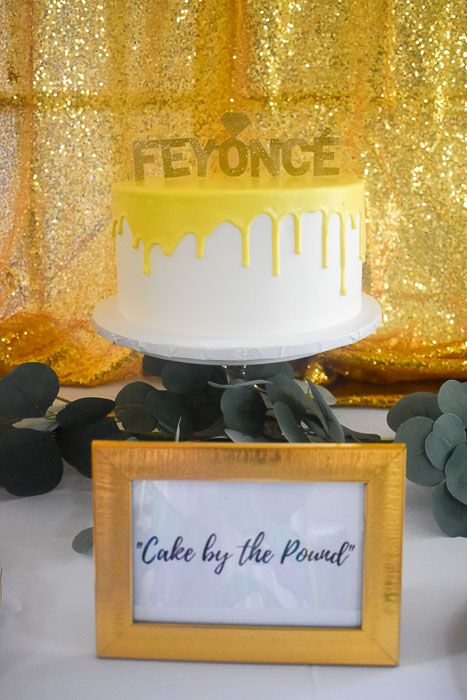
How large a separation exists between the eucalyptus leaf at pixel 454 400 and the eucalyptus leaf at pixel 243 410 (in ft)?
0.89

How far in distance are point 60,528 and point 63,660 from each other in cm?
35

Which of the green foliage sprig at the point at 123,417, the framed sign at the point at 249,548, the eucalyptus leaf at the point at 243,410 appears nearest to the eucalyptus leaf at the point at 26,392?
the green foliage sprig at the point at 123,417

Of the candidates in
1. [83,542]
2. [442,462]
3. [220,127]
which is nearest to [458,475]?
[442,462]

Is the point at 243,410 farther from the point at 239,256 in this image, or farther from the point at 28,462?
the point at 28,462

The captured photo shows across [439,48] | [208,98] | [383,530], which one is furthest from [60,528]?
[439,48]

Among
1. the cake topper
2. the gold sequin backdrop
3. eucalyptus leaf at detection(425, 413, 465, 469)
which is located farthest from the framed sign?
the gold sequin backdrop

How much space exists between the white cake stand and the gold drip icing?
0.10 metres

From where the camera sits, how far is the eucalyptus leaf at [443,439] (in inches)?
44.8

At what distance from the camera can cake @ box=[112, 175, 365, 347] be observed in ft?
4.10

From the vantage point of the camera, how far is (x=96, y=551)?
0.80 meters

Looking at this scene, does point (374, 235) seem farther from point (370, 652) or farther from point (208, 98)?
point (370, 652)

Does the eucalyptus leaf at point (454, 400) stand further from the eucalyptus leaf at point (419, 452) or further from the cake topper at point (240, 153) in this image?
the cake topper at point (240, 153)

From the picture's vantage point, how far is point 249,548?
31.7 inches

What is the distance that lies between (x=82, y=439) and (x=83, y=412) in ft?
0.14
